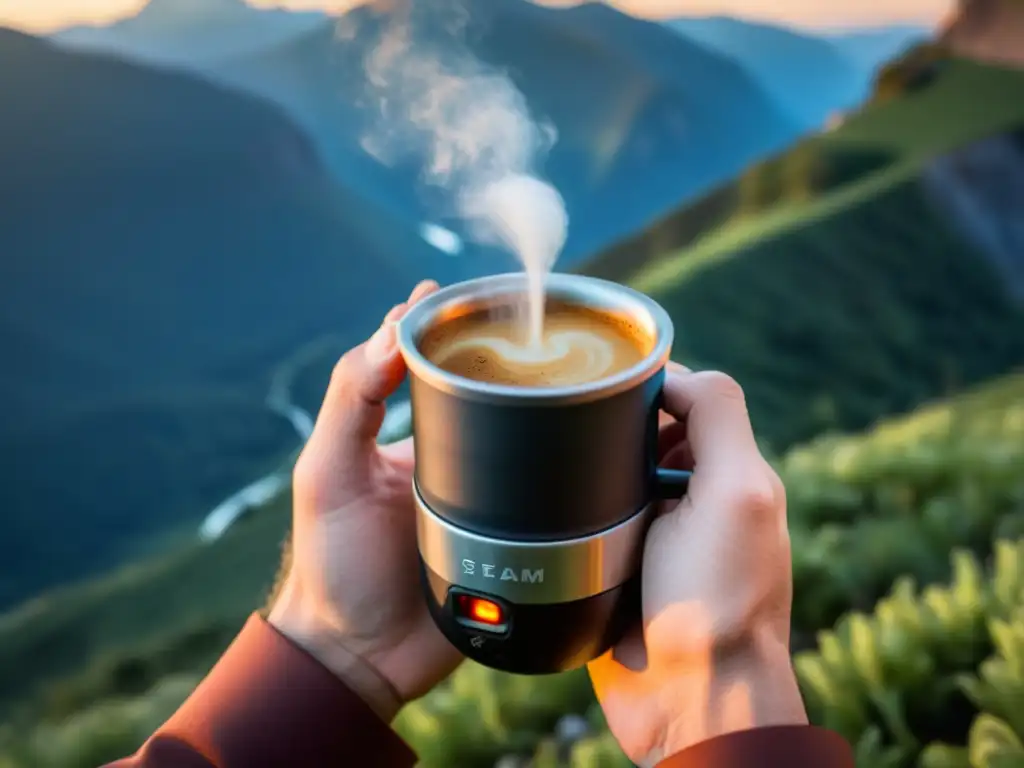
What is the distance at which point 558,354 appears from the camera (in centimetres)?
102

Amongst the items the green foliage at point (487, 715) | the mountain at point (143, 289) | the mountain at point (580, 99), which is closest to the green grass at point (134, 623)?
the mountain at point (143, 289)

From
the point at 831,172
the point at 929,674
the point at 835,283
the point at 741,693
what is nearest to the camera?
the point at 741,693

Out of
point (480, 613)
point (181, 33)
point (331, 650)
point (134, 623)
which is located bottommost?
point (134, 623)

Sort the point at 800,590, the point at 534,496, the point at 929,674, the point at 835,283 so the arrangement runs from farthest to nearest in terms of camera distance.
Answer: the point at 835,283, the point at 800,590, the point at 929,674, the point at 534,496

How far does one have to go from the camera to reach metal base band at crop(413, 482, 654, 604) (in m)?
0.92

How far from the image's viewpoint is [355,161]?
8.99 ft

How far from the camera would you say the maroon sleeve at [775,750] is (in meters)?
0.94

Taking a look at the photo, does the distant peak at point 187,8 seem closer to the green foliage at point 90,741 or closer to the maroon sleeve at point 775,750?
the green foliage at point 90,741

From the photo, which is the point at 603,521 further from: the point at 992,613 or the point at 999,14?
the point at 999,14

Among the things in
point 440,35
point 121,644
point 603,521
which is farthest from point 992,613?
point 121,644

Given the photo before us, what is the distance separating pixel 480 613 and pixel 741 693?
0.30 m

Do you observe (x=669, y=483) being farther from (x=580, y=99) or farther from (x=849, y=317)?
(x=849, y=317)

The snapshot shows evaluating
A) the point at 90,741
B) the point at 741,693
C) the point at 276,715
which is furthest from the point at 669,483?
the point at 90,741

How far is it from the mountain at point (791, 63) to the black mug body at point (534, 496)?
4.56m
